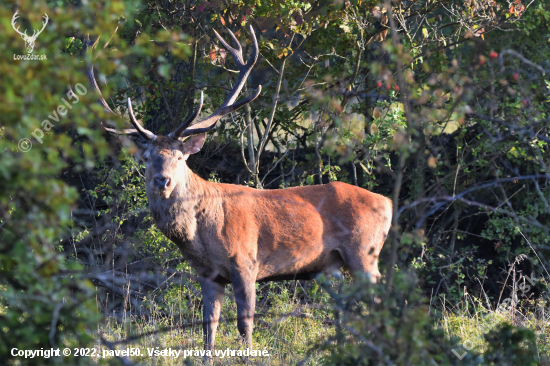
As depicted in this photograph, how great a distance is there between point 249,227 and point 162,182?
966mm

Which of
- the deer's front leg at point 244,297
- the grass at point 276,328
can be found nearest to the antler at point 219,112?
the deer's front leg at point 244,297

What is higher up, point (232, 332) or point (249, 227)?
point (249, 227)

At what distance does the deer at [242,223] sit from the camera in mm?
5207

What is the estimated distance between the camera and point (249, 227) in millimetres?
5457

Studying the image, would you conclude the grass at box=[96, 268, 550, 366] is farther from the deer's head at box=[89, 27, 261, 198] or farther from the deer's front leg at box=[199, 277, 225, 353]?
the deer's head at box=[89, 27, 261, 198]

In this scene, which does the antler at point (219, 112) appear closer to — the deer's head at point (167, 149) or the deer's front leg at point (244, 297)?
the deer's head at point (167, 149)

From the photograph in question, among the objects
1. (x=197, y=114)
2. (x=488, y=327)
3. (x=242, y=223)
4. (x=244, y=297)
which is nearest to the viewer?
(x=488, y=327)

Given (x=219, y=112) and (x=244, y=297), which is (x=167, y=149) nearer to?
(x=219, y=112)

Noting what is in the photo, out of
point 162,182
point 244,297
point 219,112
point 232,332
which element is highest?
point 219,112

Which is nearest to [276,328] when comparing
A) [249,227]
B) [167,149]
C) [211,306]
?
[211,306]

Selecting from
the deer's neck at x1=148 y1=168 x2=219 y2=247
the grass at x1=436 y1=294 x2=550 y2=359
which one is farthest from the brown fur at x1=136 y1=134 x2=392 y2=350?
the grass at x1=436 y1=294 x2=550 y2=359

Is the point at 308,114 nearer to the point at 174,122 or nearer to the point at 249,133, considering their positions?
the point at 249,133

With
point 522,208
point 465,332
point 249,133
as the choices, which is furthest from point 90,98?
point 522,208

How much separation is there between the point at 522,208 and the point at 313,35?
3.55 m
